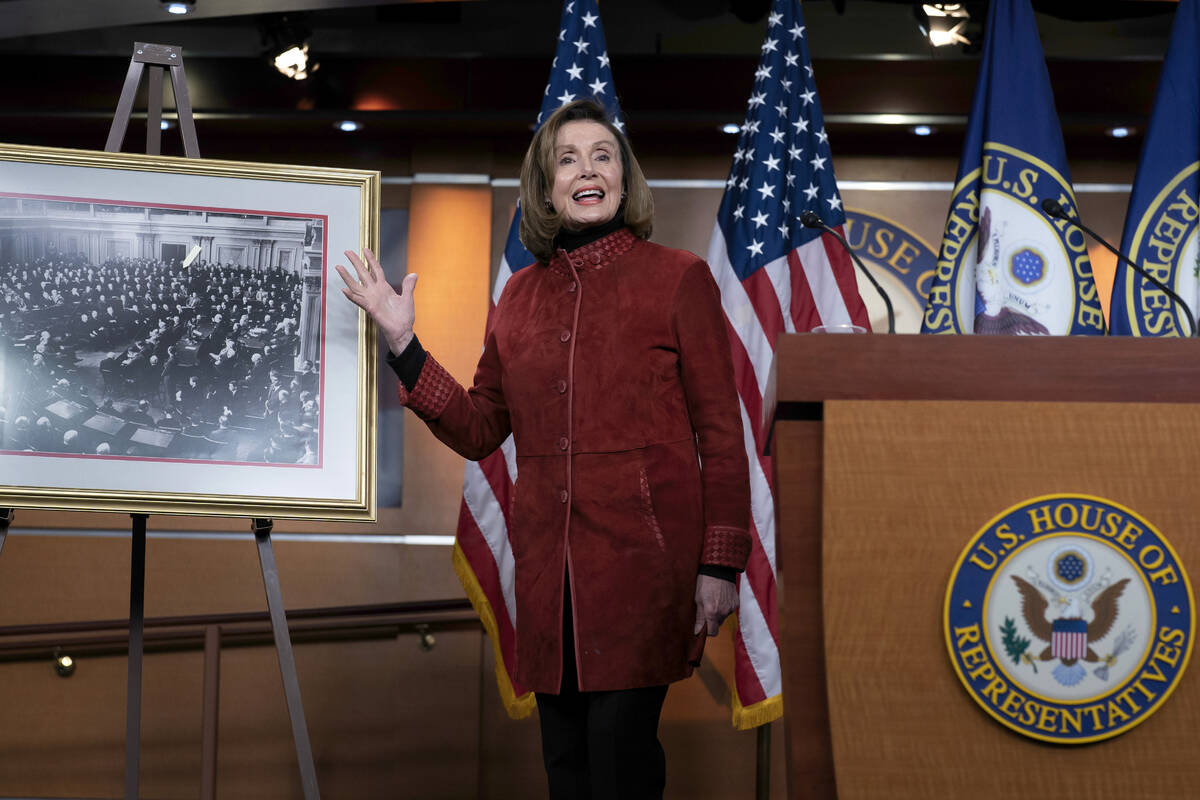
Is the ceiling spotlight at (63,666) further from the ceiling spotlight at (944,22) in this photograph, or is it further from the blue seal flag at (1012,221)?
the ceiling spotlight at (944,22)

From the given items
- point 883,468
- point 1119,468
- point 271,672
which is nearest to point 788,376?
point 883,468

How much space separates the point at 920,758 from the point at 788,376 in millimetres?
474

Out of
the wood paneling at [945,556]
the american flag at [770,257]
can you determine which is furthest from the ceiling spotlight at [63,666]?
the wood paneling at [945,556]

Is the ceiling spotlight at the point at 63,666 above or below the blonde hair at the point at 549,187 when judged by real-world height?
below

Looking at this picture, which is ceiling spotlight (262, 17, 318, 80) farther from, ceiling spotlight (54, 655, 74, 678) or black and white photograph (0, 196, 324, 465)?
ceiling spotlight (54, 655, 74, 678)

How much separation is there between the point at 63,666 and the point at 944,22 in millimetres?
3461

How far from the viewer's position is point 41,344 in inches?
85.7

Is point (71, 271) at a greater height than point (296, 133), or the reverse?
point (296, 133)

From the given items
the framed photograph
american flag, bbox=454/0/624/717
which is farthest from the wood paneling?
american flag, bbox=454/0/624/717

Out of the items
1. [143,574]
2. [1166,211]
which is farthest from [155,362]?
[1166,211]

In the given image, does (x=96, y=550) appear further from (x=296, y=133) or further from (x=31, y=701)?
(x=296, y=133)

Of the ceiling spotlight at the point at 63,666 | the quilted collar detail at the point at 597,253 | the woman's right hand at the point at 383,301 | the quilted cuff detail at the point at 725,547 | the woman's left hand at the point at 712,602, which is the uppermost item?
the quilted collar detail at the point at 597,253

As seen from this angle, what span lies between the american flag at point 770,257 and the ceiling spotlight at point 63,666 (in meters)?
2.19

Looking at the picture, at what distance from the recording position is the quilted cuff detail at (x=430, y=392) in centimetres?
218
